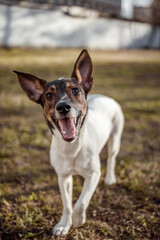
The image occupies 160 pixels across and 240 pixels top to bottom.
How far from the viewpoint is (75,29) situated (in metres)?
18.2

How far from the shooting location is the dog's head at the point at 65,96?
7.42ft

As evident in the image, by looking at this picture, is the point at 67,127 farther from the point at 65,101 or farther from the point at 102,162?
the point at 102,162

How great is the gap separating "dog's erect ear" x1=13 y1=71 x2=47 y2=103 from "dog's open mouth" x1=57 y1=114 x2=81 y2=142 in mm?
459

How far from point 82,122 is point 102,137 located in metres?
0.62

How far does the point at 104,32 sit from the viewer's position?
1998cm

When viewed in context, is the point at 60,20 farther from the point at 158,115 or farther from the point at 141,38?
the point at 158,115

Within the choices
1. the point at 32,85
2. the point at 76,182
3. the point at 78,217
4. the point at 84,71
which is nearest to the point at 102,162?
the point at 76,182

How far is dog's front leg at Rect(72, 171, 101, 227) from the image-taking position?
248 centimetres

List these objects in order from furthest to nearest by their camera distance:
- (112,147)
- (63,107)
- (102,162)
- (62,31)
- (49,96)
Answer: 1. (62,31)
2. (102,162)
3. (112,147)
4. (49,96)
5. (63,107)

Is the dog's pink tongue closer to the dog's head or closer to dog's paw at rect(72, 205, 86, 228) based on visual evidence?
the dog's head

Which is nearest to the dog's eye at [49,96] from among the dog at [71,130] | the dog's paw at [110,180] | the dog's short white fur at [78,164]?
the dog at [71,130]

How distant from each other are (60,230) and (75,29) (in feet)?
57.1

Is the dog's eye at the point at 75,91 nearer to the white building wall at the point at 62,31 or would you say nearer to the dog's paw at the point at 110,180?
the dog's paw at the point at 110,180

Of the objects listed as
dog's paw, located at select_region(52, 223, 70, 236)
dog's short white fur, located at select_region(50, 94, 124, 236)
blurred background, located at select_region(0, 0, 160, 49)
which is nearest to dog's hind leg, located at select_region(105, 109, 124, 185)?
dog's short white fur, located at select_region(50, 94, 124, 236)
